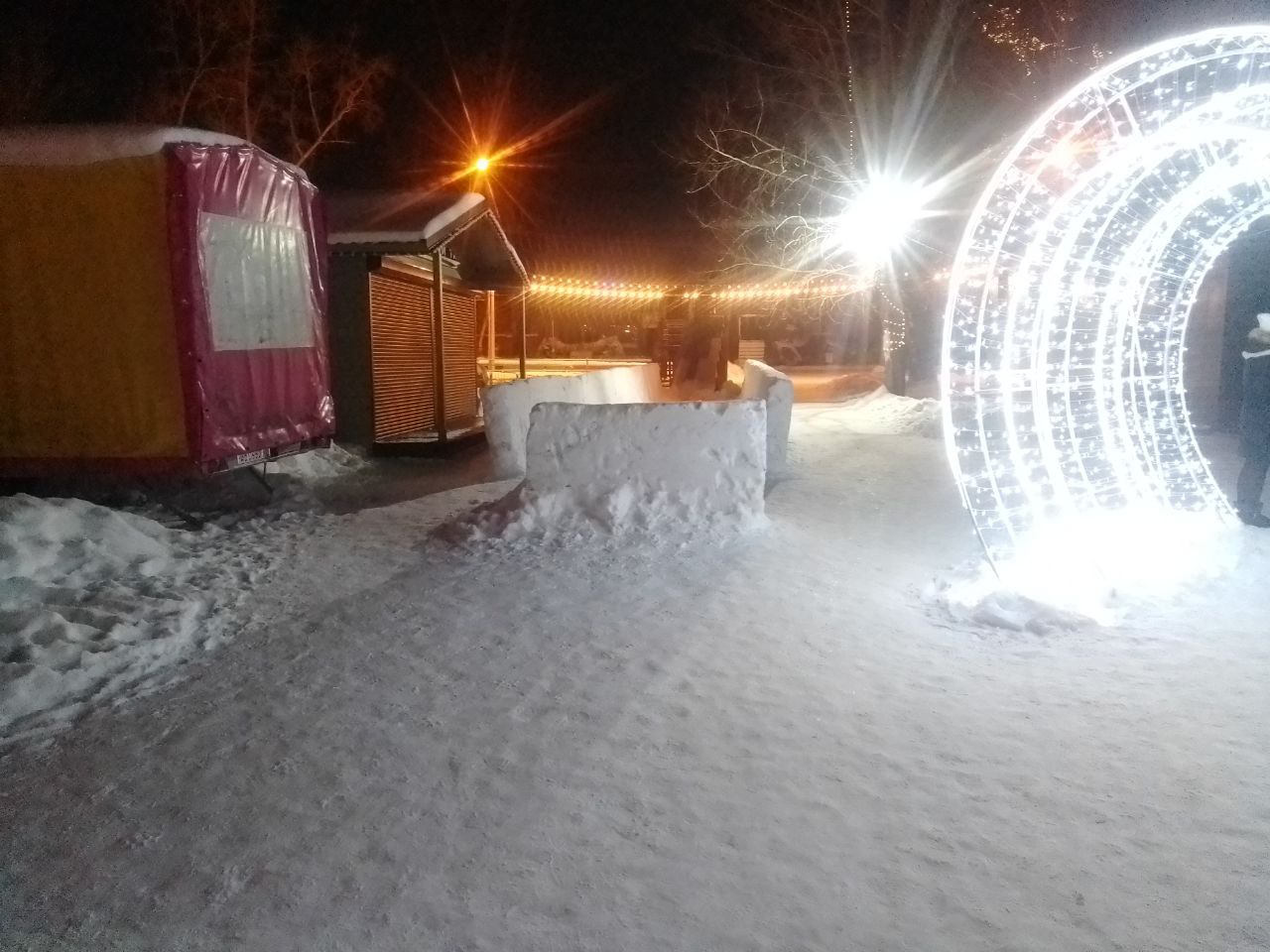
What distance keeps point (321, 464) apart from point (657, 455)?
5149 millimetres

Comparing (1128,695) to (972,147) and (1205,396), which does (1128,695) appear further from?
(972,147)

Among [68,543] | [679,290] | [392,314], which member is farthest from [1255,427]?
[679,290]

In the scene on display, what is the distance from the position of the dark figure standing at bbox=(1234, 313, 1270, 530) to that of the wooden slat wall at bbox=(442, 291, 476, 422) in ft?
37.5

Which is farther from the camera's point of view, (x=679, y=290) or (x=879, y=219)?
(x=679, y=290)

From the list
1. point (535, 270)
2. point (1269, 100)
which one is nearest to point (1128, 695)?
Answer: point (1269, 100)

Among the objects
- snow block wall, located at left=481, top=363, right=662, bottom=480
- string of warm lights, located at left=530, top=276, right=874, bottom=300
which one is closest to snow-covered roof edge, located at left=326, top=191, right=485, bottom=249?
snow block wall, located at left=481, top=363, right=662, bottom=480

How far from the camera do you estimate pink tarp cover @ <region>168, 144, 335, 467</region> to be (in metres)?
7.70

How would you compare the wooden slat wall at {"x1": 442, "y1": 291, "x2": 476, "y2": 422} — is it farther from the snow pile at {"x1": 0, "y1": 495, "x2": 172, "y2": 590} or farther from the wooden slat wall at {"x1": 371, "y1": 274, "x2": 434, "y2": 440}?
the snow pile at {"x1": 0, "y1": 495, "x2": 172, "y2": 590}

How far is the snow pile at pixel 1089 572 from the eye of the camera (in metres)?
5.88

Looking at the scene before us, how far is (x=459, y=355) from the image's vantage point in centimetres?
1698

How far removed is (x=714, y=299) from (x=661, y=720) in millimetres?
29773

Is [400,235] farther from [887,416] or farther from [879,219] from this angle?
[879,219]

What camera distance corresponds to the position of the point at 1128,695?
4.73 metres

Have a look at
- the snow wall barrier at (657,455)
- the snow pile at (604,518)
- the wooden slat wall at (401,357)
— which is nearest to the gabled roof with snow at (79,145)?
the snow wall barrier at (657,455)
